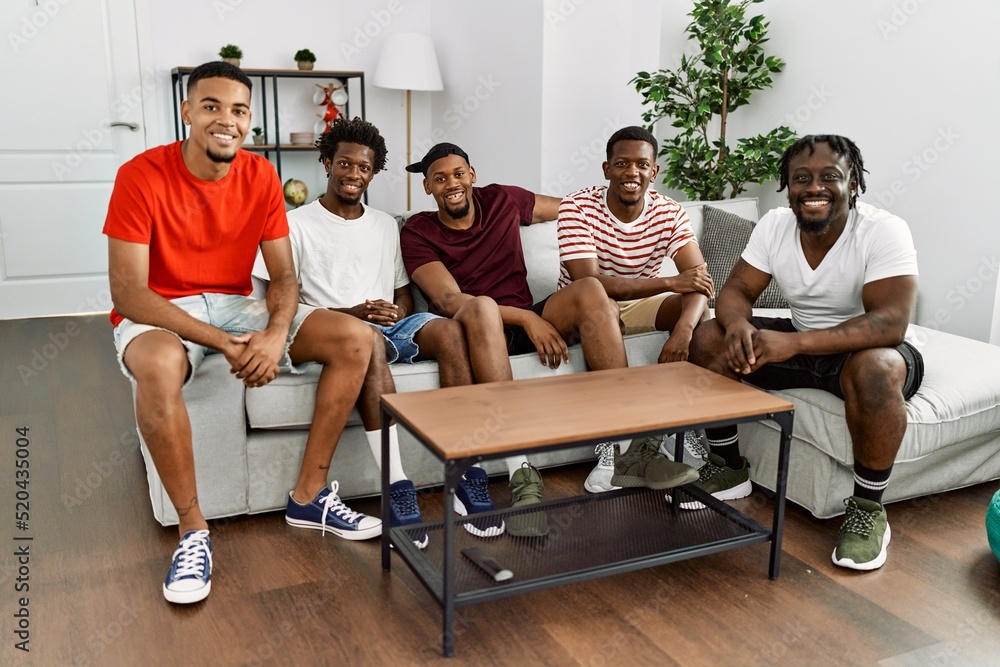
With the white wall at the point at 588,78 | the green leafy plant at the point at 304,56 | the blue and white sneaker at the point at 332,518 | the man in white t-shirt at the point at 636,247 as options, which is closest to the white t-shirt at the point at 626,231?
the man in white t-shirt at the point at 636,247

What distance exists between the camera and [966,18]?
2990 mm

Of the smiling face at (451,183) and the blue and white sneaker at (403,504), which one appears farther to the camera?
the smiling face at (451,183)

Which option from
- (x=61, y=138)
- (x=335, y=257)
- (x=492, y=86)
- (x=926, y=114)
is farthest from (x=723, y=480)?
(x=61, y=138)

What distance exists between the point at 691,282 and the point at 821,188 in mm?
475

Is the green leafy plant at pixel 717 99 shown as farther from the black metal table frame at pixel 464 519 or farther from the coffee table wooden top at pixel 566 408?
the black metal table frame at pixel 464 519

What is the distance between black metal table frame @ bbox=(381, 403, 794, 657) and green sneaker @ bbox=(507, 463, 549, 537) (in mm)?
133

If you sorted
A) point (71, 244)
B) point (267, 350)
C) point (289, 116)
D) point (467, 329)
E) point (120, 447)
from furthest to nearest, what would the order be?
point (289, 116)
point (71, 244)
point (120, 447)
point (467, 329)
point (267, 350)

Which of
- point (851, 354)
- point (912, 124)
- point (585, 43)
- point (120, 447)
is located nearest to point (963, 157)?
point (912, 124)

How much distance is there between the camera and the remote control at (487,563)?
1851mm

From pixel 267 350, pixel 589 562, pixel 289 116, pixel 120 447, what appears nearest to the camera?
pixel 589 562

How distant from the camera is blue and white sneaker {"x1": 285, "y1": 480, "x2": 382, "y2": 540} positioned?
2217 millimetres

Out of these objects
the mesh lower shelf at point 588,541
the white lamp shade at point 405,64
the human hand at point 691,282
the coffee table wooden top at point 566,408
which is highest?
the white lamp shade at point 405,64

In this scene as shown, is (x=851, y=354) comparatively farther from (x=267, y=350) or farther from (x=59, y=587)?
(x=59, y=587)

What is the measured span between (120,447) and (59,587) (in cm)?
93
